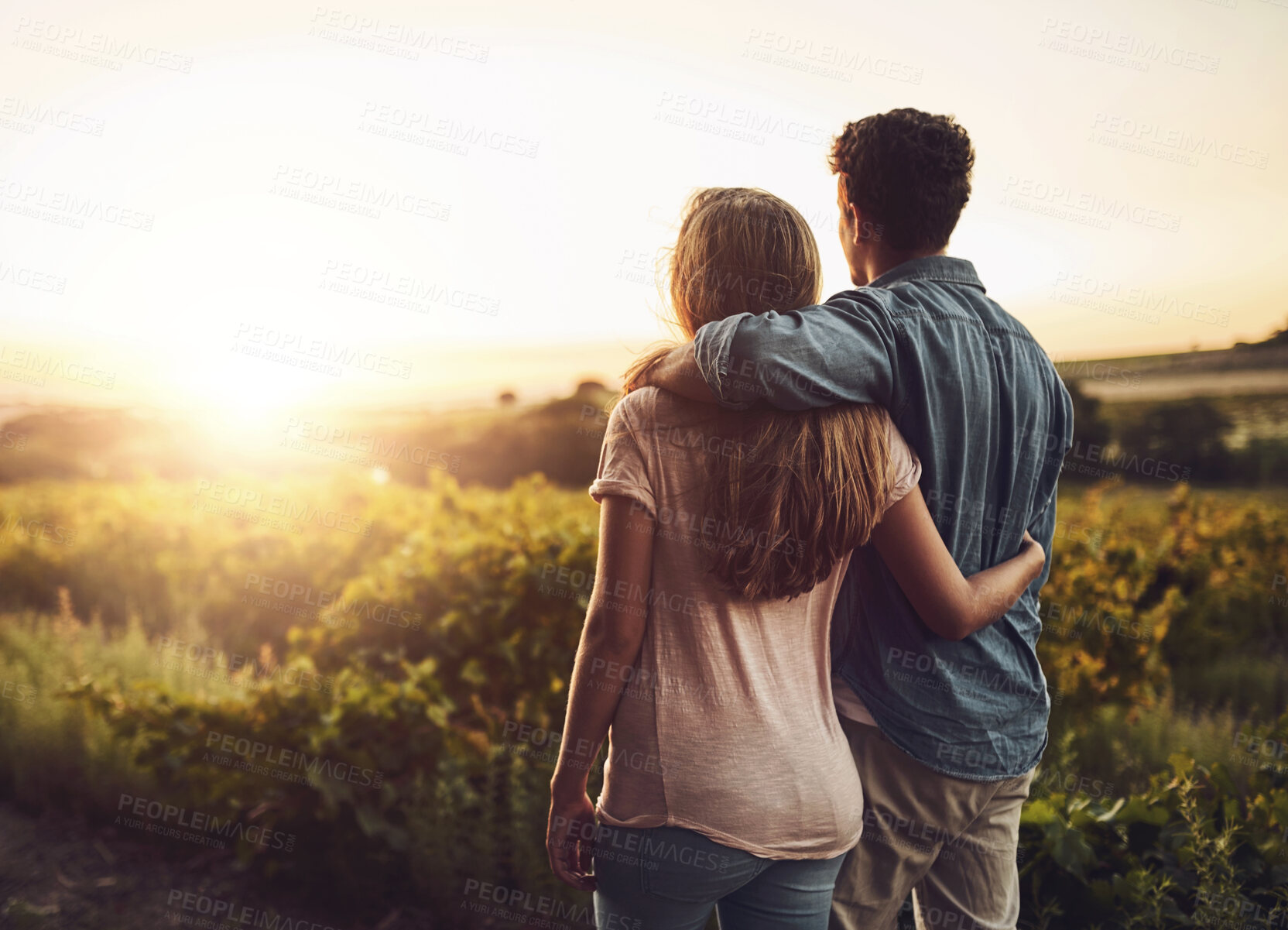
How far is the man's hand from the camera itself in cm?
127

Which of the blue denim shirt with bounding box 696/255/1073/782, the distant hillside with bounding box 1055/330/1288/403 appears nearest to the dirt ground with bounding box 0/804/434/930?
the blue denim shirt with bounding box 696/255/1073/782

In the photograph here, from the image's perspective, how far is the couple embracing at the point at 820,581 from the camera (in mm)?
1271

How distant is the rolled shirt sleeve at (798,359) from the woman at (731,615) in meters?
0.05

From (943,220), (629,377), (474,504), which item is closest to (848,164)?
(943,220)

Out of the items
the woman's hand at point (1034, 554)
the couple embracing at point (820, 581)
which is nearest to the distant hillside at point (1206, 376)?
the woman's hand at point (1034, 554)

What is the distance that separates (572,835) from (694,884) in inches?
10.3

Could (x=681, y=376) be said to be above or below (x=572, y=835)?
above

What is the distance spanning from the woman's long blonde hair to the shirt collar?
0.82 ft

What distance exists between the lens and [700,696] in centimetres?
129

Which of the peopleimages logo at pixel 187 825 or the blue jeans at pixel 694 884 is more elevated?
the blue jeans at pixel 694 884

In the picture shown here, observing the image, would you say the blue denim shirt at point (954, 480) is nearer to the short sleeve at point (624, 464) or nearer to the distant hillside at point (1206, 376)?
the short sleeve at point (624, 464)

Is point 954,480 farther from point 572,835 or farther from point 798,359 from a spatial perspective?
point 572,835

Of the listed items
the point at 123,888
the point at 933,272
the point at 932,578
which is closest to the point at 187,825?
the point at 123,888

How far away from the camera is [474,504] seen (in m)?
3.56
